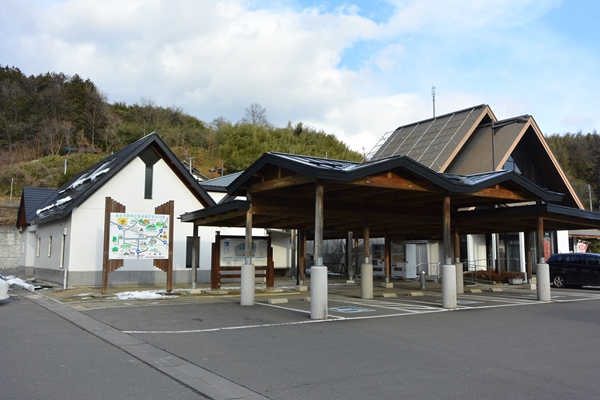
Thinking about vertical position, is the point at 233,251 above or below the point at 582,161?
below

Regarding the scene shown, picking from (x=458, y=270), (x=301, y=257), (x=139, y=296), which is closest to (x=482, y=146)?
(x=458, y=270)

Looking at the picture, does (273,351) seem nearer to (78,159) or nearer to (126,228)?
(126,228)

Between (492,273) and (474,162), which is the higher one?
(474,162)

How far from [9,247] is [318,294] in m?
37.6

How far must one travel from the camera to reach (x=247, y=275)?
15422mm

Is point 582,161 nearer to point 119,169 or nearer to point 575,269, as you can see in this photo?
point 575,269

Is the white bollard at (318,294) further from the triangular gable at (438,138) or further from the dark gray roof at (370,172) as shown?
the triangular gable at (438,138)

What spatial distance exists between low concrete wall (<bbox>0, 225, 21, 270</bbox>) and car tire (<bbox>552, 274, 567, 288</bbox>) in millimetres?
37749

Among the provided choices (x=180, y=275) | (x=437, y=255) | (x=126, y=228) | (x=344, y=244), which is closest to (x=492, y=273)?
(x=437, y=255)

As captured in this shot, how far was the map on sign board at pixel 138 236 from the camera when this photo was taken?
1841 cm

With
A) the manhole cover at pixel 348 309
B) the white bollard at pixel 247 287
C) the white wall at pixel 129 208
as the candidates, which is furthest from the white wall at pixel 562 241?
the white bollard at pixel 247 287

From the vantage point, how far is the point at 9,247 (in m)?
41.6

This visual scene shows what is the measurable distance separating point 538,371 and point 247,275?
953cm

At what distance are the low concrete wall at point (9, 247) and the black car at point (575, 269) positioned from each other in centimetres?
3784
